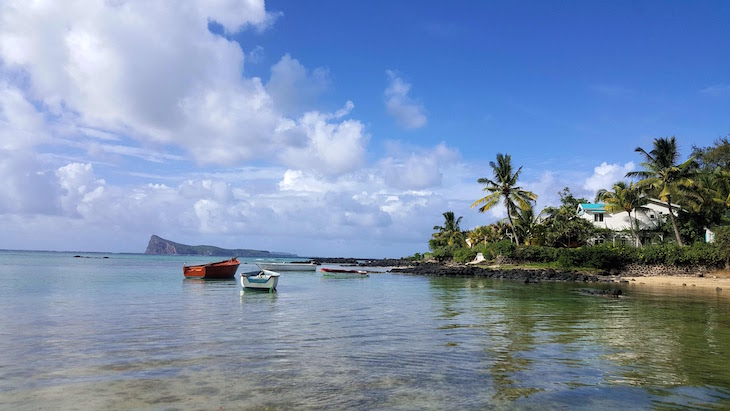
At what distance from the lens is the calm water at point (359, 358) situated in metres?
8.09

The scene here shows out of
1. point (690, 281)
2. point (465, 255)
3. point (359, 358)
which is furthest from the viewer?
point (465, 255)

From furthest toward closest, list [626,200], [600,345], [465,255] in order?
[465,255] < [626,200] < [600,345]

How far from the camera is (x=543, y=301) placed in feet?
84.1

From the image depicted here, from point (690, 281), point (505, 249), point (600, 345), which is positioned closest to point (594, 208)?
point (505, 249)

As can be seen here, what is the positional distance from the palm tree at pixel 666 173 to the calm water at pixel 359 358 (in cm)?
2626

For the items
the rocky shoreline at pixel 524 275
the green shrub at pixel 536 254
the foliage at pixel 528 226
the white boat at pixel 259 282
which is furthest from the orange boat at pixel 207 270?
the foliage at pixel 528 226

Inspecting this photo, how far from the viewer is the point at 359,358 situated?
11.1m

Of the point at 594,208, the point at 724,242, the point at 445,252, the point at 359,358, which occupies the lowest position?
the point at 359,358

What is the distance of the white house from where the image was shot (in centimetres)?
5328

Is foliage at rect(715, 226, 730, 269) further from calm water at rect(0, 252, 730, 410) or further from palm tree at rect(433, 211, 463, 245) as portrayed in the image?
palm tree at rect(433, 211, 463, 245)

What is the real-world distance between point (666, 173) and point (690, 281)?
11.0 metres

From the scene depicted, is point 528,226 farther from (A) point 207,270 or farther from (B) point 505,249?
(A) point 207,270

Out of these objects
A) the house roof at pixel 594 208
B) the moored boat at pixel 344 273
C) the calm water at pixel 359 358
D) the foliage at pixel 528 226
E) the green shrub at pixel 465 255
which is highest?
the house roof at pixel 594 208

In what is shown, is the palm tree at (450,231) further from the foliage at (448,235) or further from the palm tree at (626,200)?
the palm tree at (626,200)
